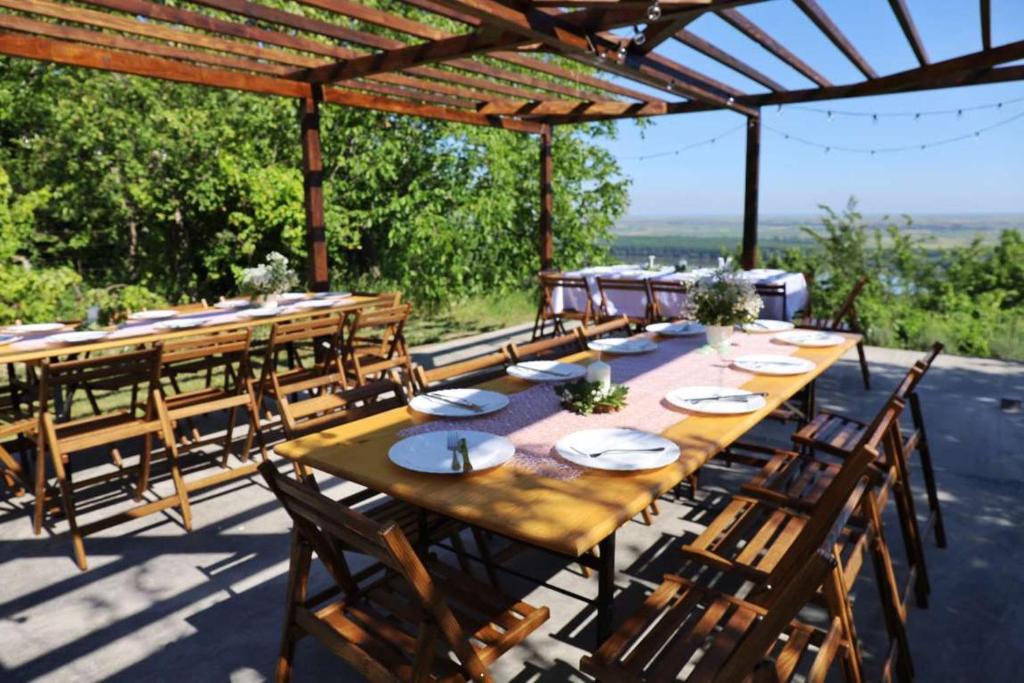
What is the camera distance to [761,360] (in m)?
3.02

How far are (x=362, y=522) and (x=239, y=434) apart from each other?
3.53 meters

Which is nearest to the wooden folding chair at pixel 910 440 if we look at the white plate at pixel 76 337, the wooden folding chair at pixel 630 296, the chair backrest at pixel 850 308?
the chair backrest at pixel 850 308

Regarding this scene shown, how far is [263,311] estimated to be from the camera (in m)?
4.90

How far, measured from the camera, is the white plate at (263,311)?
4777 mm

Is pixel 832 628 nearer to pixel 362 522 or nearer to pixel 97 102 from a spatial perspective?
pixel 362 522

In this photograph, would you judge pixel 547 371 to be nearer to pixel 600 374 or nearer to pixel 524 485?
pixel 600 374

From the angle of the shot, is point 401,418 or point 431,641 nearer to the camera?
point 431,641

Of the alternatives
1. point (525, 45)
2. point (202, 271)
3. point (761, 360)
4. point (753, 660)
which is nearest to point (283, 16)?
point (525, 45)

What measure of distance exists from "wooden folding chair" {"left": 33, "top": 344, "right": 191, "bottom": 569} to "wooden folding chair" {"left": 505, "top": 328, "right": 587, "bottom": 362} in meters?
1.76

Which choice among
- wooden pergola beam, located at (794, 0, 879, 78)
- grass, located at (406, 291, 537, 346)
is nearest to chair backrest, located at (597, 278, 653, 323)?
wooden pergola beam, located at (794, 0, 879, 78)

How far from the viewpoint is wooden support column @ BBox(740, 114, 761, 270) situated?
25.1 feet

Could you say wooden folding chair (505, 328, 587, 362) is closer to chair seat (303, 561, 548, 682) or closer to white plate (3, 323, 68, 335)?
chair seat (303, 561, 548, 682)

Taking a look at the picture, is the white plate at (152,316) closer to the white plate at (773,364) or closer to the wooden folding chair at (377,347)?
the wooden folding chair at (377,347)

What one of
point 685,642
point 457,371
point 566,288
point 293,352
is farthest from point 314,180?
point 685,642
